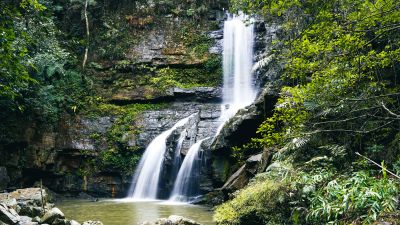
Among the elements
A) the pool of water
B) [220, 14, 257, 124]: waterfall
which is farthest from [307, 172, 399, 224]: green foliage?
[220, 14, 257, 124]: waterfall

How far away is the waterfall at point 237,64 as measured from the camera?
18.8 metres

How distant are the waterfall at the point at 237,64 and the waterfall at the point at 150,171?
3557mm

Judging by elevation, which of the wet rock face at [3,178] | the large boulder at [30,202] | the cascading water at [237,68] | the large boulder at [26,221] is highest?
the cascading water at [237,68]

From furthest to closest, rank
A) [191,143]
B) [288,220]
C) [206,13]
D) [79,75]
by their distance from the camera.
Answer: [206,13]
[79,75]
[191,143]
[288,220]

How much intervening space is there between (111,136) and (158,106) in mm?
2721

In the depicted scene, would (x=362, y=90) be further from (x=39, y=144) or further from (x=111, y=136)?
(x=39, y=144)

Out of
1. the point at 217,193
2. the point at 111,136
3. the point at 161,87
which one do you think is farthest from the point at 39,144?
the point at 217,193

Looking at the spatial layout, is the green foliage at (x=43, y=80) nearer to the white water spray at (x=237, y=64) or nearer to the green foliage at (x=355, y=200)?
the white water spray at (x=237, y=64)

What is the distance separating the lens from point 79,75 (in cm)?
2019

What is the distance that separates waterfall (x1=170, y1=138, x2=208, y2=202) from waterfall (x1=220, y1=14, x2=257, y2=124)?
4310 millimetres

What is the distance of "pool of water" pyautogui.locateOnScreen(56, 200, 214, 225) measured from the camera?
33.0ft

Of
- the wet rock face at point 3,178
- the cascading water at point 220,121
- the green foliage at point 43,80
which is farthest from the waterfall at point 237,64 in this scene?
the wet rock face at point 3,178

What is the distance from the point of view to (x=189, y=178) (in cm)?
1376

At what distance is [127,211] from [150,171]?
3857 mm
